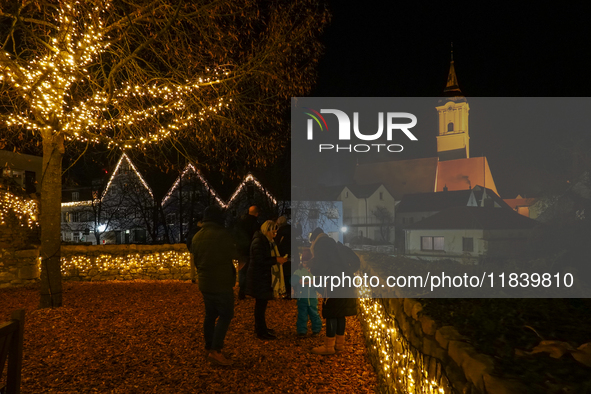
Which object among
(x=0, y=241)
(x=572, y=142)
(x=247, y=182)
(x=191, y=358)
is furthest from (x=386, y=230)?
(x=191, y=358)

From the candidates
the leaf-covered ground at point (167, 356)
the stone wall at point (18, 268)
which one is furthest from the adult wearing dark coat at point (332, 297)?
the stone wall at point (18, 268)

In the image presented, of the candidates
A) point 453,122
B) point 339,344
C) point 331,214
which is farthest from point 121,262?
point 453,122

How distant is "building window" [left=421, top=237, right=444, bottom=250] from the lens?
139ft

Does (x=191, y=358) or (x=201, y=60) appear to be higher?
(x=201, y=60)

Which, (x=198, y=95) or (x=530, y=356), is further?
(x=198, y=95)

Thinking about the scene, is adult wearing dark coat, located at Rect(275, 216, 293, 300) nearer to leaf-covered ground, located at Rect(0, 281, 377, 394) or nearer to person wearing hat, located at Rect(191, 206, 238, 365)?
leaf-covered ground, located at Rect(0, 281, 377, 394)

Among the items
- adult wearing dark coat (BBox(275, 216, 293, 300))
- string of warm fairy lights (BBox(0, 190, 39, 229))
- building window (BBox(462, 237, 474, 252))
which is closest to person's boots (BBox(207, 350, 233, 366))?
adult wearing dark coat (BBox(275, 216, 293, 300))

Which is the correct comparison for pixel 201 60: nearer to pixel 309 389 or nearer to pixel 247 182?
pixel 309 389

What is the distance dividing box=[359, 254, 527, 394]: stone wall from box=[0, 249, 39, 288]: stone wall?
11184 millimetres

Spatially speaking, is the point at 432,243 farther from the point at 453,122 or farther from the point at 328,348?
the point at 453,122

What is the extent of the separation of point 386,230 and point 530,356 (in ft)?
157

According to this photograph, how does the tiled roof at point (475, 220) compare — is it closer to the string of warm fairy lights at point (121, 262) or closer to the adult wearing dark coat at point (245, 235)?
the string of warm fairy lights at point (121, 262)

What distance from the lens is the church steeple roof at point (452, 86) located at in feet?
248

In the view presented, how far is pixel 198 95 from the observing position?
9.45 m
